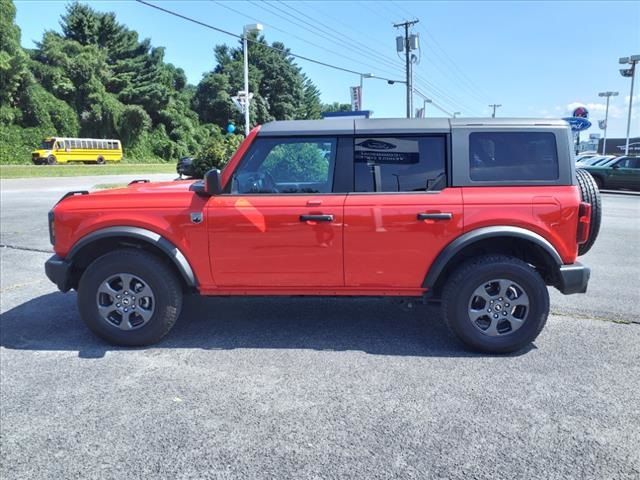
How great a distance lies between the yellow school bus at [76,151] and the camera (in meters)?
43.6

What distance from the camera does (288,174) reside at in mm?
4141

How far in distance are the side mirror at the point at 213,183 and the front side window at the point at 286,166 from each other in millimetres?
142

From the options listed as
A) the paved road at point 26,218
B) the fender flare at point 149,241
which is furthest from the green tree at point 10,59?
the fender flare at point 149,241

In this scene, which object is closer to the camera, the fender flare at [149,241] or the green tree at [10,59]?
the fender flare at [149,241]

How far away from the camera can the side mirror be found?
3.93 metres

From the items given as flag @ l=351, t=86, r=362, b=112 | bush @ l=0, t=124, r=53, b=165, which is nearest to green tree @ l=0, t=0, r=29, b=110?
bush @ l=0, t=124, r=53, b=165

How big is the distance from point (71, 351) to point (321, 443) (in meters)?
2.41

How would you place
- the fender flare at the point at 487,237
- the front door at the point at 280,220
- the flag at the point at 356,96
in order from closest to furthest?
the fender flare at the point at 487,237
the front door at the point at 280,220
the flag at the point at 356,96

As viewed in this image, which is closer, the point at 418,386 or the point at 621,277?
the point at 418,386

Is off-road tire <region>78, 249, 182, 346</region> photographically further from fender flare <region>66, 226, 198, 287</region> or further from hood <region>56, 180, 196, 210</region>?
hood <region>56, 180, 196, 210</region>

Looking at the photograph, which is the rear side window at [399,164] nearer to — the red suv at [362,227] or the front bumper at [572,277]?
the red suv at [362,227]

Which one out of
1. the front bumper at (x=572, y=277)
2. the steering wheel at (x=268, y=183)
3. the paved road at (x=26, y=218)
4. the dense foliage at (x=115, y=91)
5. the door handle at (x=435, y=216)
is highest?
the dense foliage at (x=115, y=91)

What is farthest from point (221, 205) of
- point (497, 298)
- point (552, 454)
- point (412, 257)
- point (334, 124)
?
point (552, 454)

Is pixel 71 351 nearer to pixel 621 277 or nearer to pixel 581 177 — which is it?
pixel 581 177
